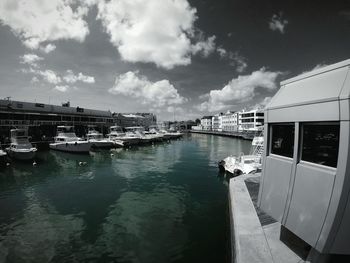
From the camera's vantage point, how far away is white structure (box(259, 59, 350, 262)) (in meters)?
5.78

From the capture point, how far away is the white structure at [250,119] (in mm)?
117744

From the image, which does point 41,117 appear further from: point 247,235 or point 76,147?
point 247,235

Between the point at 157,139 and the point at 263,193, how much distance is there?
233ft

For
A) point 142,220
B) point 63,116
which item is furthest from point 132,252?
point 63,116

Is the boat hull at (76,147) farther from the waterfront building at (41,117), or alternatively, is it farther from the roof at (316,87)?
the roof at (316,87)

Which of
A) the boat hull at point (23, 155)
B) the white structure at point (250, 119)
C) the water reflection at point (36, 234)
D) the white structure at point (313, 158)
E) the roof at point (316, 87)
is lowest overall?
the water reflection at point (36, 234)

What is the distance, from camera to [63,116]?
259 feet

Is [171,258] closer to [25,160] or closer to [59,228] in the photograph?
[59,228]

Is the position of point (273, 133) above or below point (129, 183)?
above

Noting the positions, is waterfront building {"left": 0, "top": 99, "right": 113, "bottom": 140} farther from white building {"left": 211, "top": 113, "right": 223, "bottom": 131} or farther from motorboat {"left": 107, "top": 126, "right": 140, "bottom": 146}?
white building {"left": 211, "top": 113, "right": 223, "bottom": 131}

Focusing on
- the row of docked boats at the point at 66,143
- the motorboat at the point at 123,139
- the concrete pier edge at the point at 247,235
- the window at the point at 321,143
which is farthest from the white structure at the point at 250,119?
the window at the point at 321,143

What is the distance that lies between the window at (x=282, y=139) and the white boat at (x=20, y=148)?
126 feet

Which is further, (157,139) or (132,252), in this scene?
(157,139)

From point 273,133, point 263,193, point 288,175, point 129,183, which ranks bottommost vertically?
point 129,183
